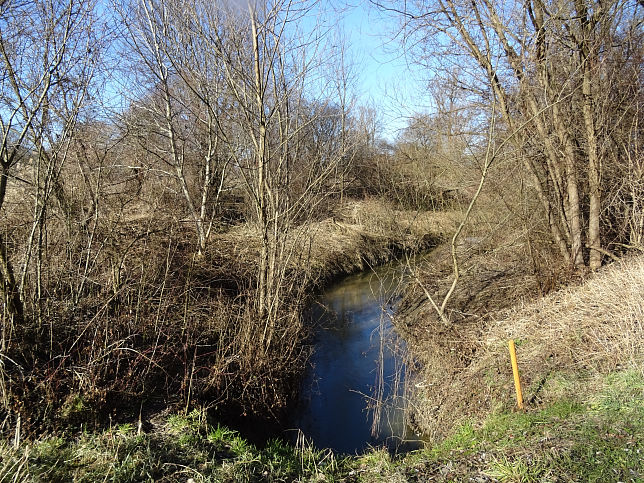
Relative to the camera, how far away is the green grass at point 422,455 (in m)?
Answer: 3.27

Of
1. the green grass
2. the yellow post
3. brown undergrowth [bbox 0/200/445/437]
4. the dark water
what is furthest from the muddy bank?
brown undergrowth [bbox 0/200/445/437]

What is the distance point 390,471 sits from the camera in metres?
3.81

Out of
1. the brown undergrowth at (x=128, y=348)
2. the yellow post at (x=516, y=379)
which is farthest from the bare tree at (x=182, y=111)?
the yellow post at (x=516, y=379)

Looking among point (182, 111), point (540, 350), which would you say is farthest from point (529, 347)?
point (182, 111)

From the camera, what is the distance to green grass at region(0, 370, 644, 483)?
3266 millimetres

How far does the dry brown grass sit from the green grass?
361mm

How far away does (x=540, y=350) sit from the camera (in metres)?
5.60

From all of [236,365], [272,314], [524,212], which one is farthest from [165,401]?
[524,212]

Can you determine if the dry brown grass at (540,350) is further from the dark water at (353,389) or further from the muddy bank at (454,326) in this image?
the dark water at (353,389)

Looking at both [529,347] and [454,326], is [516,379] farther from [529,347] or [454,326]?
[454,326]

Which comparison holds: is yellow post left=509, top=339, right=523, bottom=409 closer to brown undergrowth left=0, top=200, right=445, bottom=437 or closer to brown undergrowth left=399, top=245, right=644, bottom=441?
brown undergrowth left=399, top=245, right=644, bottom=441

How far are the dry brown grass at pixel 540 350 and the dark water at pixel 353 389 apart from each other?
492 mm

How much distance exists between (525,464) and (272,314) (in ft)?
12.1

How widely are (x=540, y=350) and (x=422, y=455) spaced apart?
236cm
